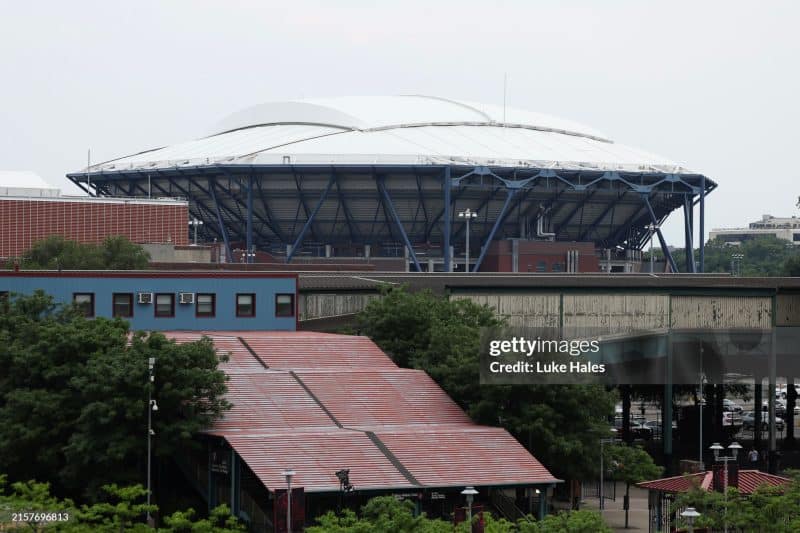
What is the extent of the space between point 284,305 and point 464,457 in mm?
21293

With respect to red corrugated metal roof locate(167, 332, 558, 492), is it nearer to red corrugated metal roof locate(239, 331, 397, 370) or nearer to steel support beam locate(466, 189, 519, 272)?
red corrugated metal roof locate(239, 331, 397, 370)

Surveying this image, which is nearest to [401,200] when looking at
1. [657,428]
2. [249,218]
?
[249,218]

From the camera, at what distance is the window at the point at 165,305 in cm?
6366

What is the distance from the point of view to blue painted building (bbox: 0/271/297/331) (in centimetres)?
6209


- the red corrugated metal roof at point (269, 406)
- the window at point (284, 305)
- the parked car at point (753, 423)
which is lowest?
the parked car at point (753, 423)

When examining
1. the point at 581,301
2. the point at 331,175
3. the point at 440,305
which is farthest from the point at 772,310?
the point at 331,175

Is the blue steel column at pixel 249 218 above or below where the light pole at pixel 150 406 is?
above

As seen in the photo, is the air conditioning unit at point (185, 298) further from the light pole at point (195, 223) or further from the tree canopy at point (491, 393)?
the light pole at point (195, 223)

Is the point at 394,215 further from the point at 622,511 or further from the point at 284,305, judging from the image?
the point at 622,511

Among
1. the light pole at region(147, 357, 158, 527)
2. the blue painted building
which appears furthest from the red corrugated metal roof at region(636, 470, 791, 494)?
the blue painted building

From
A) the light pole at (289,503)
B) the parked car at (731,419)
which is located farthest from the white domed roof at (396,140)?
the light pole at (289,503)

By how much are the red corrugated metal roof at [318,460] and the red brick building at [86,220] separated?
234 feet

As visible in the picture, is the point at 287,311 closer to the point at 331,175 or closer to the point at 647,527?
the point at 647,527

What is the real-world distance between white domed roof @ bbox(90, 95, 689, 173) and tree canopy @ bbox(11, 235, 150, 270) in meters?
43.7
